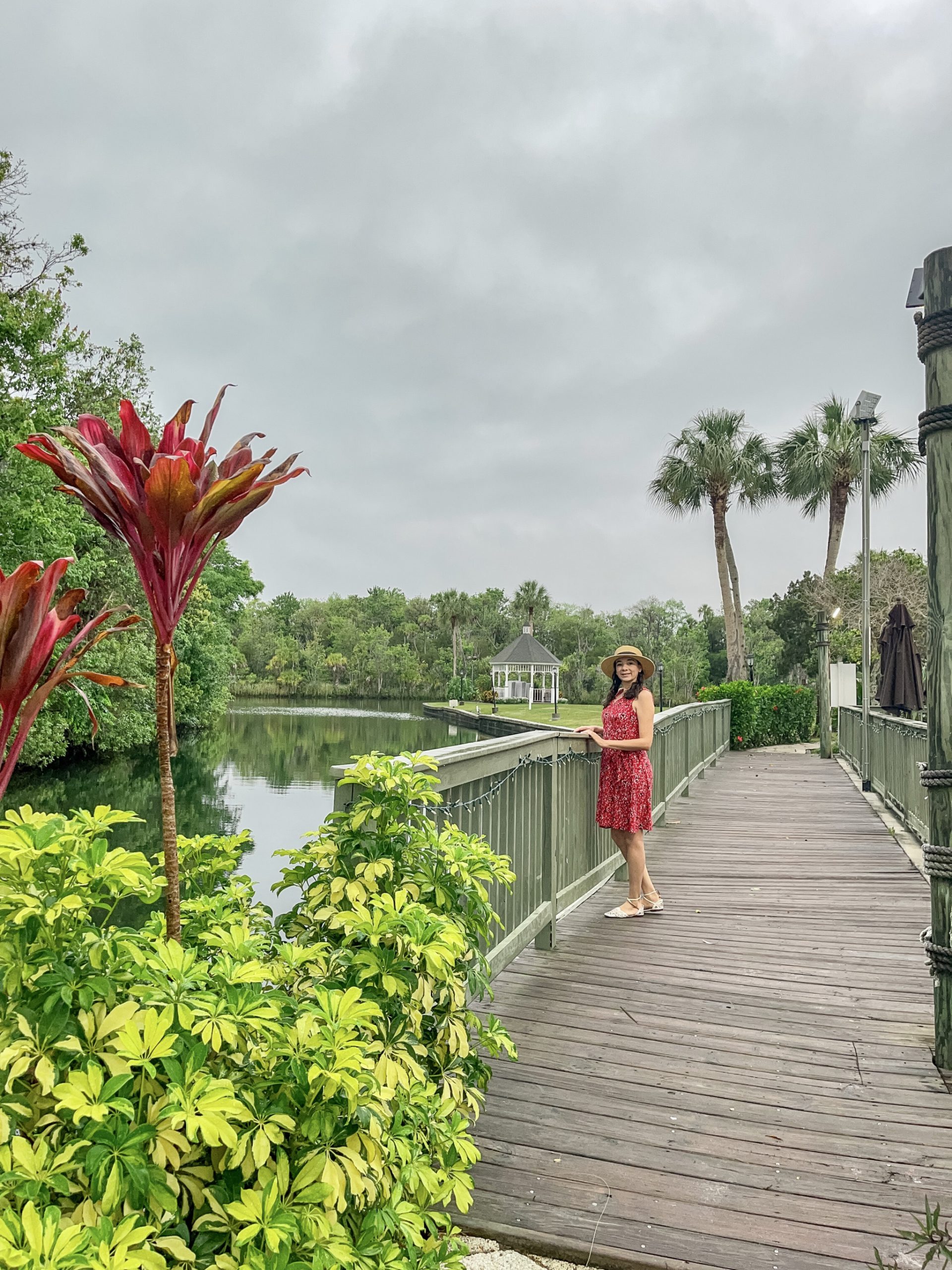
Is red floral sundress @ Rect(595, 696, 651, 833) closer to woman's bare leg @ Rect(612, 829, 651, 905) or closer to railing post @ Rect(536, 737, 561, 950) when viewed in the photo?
woman's bare leg @ Rect(612, 829, 651, 905)

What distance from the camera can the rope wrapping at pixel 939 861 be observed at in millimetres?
3252

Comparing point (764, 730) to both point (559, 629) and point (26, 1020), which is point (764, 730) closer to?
point (26, 1020)

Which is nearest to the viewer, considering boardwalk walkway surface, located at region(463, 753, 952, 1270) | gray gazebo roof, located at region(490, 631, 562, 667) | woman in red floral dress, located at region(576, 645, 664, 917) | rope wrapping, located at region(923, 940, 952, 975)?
boardwalk walkway surface, located at region(463, 753, 952, 1270)

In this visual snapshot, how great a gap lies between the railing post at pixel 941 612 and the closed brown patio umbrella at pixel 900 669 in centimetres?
747

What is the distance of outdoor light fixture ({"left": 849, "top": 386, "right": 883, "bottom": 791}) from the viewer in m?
11.4

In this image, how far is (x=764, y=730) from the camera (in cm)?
2367

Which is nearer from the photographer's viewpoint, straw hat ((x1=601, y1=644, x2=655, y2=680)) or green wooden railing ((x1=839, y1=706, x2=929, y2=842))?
straw hat ((x1=601, y1=644, x2=655, y2=680))

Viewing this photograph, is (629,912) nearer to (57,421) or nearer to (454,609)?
(57,421)

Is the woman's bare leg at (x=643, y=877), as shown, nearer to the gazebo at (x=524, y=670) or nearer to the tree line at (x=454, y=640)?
the tree line at (x=454, y=640)

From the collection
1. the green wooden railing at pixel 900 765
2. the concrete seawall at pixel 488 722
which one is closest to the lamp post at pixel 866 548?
the green wooden railing at pixel 900 765

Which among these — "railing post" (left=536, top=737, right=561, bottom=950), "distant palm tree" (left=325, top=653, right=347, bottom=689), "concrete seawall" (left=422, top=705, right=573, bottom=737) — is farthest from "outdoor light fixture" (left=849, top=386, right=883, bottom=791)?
"distant palm tree" (left=325, top=653, right=347, bottom=689)

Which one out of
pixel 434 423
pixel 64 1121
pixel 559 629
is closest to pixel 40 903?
pixel 64 1121

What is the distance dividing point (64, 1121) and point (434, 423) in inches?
3448

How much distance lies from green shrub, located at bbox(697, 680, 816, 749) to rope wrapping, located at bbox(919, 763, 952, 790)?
1936 cm
